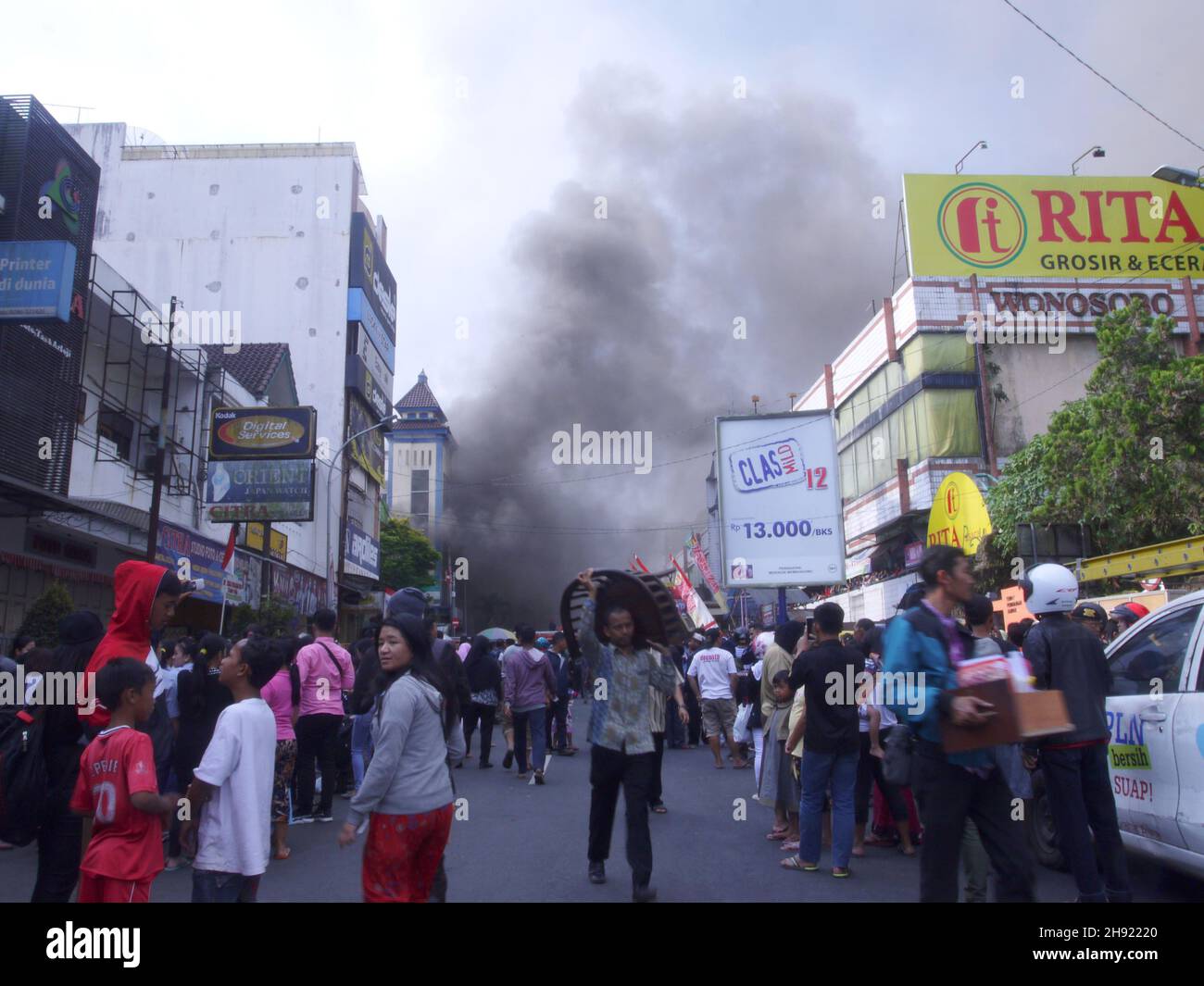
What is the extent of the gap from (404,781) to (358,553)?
96.9 feet

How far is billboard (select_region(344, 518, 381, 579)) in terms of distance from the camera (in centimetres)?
3025

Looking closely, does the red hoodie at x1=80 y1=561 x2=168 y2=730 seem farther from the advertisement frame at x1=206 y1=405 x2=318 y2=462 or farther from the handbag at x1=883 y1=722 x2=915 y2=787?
the advertisement frame at x1=206 y1=405 x2=318 y2=462

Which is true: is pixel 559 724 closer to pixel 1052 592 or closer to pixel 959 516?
pixel 1052 592

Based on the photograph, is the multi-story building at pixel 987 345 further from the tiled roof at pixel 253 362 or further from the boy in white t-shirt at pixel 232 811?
the boy in white t-shirt at pixel 232 811

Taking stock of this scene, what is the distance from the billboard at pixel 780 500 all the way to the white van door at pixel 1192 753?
34.1 ft

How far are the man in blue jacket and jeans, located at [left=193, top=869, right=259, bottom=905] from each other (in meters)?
2.50

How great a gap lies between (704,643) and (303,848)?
6709 mm

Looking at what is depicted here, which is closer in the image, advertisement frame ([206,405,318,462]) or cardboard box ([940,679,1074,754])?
cardboard box ([940,679,1074,754])

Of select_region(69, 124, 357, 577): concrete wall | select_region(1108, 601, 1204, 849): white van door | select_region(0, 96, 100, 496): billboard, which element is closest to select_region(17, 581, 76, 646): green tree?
select_region(0, 96, 100, 496): billboard

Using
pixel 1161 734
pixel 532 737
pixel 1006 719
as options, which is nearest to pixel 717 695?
pixel 532 737

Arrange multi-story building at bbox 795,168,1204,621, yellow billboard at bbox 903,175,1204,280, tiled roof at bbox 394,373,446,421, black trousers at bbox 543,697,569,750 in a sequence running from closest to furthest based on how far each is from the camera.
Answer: black trousers at bbox 543,697,569,750 → multi-story building at bbox 795,168,1204,621 → yellow billboard at bbox 903,175,1204,280 → tiled roof at bbox 394,373,446,421

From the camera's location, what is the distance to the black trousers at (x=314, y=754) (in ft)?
22.0

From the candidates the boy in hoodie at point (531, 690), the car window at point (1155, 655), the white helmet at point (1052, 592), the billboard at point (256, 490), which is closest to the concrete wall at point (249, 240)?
the billboard at point (256, 490)

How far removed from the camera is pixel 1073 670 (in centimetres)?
429
